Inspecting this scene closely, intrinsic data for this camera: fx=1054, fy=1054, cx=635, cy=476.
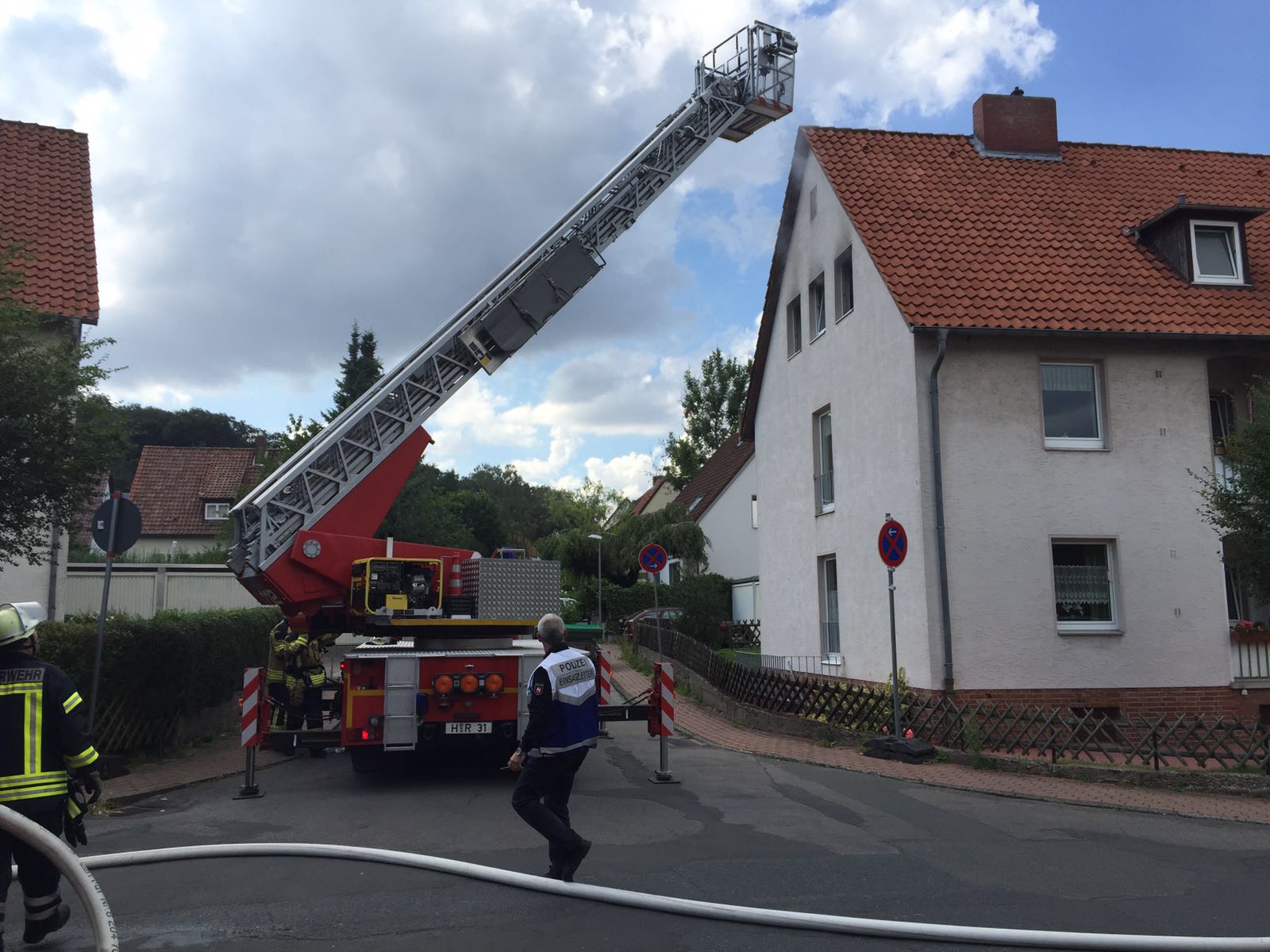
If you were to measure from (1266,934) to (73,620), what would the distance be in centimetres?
1093

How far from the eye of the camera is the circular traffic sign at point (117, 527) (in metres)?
10.2

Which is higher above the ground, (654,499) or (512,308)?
(654,499)

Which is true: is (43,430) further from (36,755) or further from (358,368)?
(358,368)

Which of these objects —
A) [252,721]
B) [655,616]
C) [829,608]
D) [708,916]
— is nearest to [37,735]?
[708,916]

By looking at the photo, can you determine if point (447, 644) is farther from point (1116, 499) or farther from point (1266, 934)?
point (1116, 499)

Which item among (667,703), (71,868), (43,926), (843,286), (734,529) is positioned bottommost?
(43,926)

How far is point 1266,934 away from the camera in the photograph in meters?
5.61

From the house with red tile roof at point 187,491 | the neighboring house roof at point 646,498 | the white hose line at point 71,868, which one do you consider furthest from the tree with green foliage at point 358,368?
the white hose line at point 71,868

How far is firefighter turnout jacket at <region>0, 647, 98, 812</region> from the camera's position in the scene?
5.04 metres

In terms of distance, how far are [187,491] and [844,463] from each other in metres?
44.9

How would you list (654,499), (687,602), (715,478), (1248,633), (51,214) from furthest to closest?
(654,499)
(715,478)
(687,602)
(51,214)
(1248,633)

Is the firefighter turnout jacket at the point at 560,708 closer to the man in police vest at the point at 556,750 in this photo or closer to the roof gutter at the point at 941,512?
the man in police vest at the point at 556,750

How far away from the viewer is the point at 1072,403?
51.0 feet

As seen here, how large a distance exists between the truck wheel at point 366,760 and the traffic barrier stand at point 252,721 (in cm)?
95
